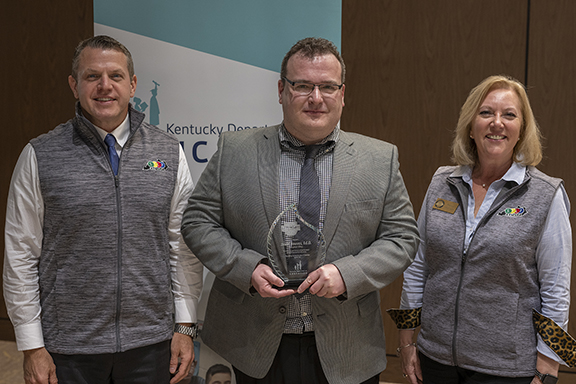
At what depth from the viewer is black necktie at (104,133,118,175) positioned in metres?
1.82

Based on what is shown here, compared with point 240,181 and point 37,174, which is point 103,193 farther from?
point 240,181

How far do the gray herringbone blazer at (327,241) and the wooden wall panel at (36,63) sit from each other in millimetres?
2195

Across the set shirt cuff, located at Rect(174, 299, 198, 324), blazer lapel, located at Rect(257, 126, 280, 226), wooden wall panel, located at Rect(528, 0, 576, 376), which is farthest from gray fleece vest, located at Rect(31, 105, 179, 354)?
wooden wall panel, located at Rect(528, 0, 576, 376)

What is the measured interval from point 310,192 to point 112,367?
1020 millimetres

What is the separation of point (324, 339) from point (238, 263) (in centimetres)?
41

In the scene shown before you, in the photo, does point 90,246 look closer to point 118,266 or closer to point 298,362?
point 118,266

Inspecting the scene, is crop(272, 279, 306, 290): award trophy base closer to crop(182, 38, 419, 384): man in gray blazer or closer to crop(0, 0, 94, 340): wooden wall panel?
crop(182, 38, 419, 384): man in gray blazer

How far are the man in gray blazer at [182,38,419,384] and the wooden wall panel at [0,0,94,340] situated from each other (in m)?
2.21

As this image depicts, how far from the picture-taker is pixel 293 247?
1533mm

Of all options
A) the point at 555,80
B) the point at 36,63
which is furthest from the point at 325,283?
the point at 36,63

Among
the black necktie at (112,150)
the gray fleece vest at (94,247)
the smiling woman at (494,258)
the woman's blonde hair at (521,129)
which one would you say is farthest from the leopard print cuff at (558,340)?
the black necktie at (112,150)

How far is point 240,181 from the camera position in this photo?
175cm

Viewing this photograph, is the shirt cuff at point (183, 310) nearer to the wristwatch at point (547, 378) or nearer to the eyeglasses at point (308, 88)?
the eyeglasses at point (308, 88)

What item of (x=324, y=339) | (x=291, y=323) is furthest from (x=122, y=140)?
(x=324, y=339)
